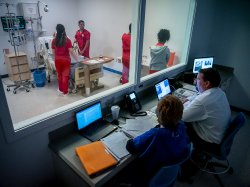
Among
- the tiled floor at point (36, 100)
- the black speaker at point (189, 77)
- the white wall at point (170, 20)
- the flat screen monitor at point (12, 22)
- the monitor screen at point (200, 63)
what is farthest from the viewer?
the flat screen monitor at point (12, 22)

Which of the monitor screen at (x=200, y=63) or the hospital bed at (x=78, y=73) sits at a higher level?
the monitor screen at (x=200, y=63)

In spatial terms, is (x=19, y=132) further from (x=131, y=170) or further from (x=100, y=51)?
(x=100, y=51)

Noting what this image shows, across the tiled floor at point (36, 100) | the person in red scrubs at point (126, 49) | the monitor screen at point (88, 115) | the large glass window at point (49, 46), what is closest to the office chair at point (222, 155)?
the monitor screen at point (88, 115)

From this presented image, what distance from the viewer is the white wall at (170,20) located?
3733 mm

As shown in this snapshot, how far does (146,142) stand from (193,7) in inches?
97.8

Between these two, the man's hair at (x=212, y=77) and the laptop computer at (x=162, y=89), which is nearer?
the man's hair at (x=212, y=77)

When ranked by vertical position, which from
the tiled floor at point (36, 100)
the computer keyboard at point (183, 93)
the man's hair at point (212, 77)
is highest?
the man's hair at point (212, 77)

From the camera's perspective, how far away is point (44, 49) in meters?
5.12

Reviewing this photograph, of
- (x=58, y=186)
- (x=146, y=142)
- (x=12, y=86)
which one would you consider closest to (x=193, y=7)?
(x=146, y=142)

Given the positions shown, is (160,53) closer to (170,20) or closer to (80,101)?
(170,20)

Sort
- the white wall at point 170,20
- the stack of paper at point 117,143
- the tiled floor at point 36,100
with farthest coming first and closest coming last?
the white wall at point 170,20 < the tiled floor at point 36,100 < the stack of paper at point 117,143

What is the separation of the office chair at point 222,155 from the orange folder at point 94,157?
1123mm

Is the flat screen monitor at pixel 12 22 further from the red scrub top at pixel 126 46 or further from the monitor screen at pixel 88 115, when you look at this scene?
the monitor screen at pixel 88 115

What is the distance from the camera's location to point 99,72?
4457mm
